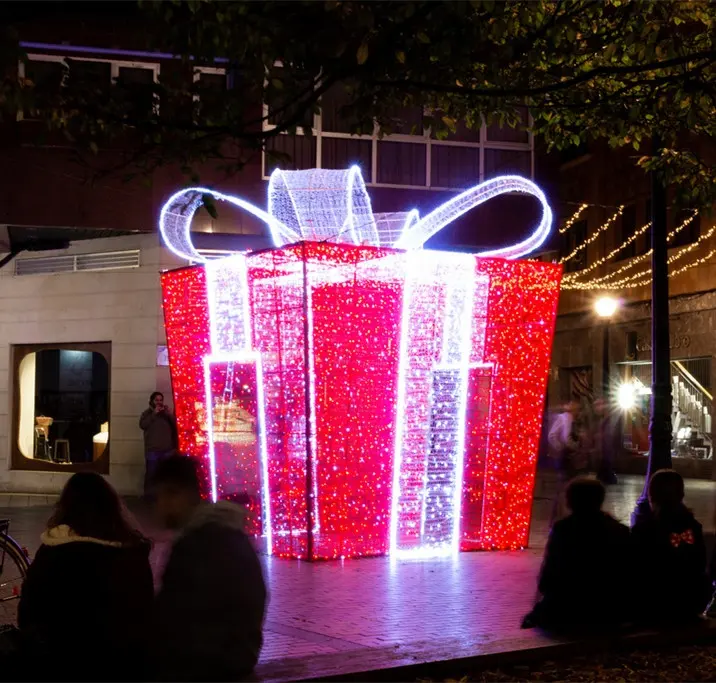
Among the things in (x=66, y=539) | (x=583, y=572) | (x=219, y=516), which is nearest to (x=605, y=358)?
(x=583, y=572)

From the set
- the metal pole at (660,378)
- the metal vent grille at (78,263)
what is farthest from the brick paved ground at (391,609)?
the metal vent grille at (78,263)

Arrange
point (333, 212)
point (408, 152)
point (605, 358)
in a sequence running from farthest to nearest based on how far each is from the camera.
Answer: point (605, 358) → point (408, 152) → point (333, 212)

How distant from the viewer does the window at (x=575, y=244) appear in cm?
2994

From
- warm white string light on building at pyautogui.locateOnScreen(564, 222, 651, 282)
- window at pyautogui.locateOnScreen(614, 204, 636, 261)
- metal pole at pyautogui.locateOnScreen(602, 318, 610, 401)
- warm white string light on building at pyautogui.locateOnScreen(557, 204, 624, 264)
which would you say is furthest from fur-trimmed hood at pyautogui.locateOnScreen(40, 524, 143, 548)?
metal pole at pyautogui.locateOnScreen(602, 318, 610, 401)

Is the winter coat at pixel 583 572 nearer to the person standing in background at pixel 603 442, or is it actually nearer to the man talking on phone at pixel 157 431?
the man talking on phone at pixel 157 431

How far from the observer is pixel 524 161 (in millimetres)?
21828

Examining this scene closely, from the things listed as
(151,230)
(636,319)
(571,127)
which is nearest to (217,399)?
(571,127)

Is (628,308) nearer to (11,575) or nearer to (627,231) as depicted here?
(627,231)

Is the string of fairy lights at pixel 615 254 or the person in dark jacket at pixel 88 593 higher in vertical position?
the string of fairy lights at pixel 615 254

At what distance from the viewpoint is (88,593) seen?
5.64 meters

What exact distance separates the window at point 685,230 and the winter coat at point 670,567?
56.8ft

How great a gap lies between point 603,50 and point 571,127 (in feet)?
2.83

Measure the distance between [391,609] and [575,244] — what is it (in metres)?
22.3

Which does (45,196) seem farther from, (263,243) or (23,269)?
(263,243)
